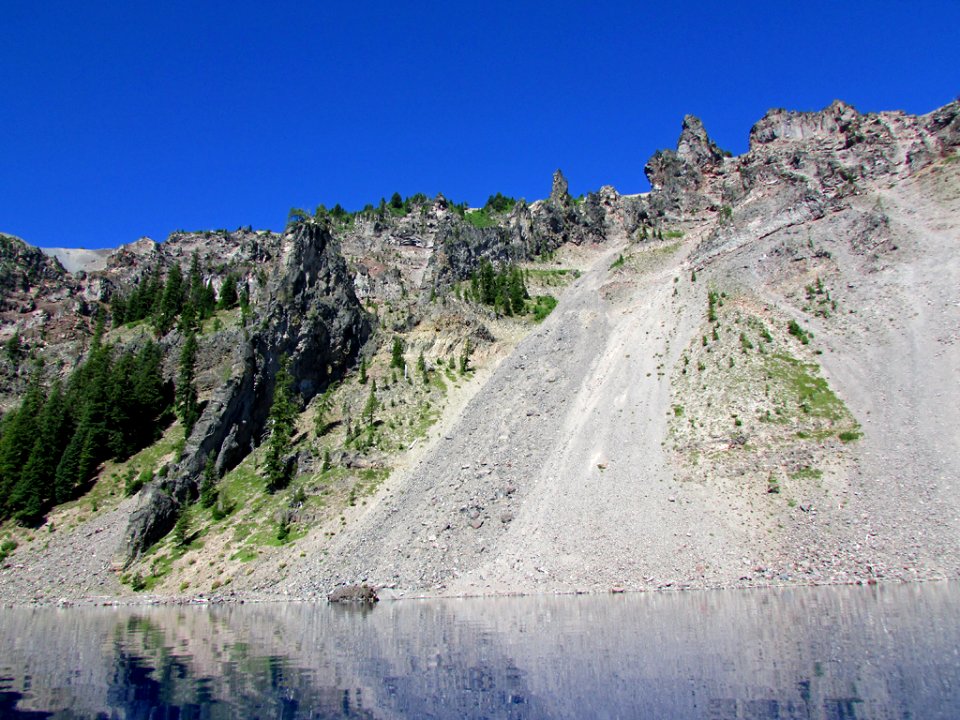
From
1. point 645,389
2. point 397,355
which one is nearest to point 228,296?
point 397,355

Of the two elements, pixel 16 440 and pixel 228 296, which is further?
pixel 228 296

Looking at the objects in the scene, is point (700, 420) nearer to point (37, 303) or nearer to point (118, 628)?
point (118, 628)

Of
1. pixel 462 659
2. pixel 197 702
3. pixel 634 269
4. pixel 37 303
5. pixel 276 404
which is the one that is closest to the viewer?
pixel 197 702

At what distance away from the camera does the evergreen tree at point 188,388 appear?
70.4 meters

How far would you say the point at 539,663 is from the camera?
20.6m

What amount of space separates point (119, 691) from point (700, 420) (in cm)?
4391

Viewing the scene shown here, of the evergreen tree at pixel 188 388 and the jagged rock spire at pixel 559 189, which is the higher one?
the jagged rock spire at pixel 559 189

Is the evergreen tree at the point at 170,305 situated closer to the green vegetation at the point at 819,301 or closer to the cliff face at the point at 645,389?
the cliff face at the point at 645,389

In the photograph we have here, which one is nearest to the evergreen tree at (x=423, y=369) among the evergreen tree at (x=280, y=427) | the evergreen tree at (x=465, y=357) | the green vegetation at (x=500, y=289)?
the evergreen tree at (x=465, y=357)

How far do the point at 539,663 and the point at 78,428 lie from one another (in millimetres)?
66782

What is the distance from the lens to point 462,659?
71.3 ft

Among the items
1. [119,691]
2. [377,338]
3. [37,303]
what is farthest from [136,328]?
[119,691]

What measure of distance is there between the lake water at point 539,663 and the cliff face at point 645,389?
274 inches

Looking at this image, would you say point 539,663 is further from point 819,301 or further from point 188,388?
point 188,388
